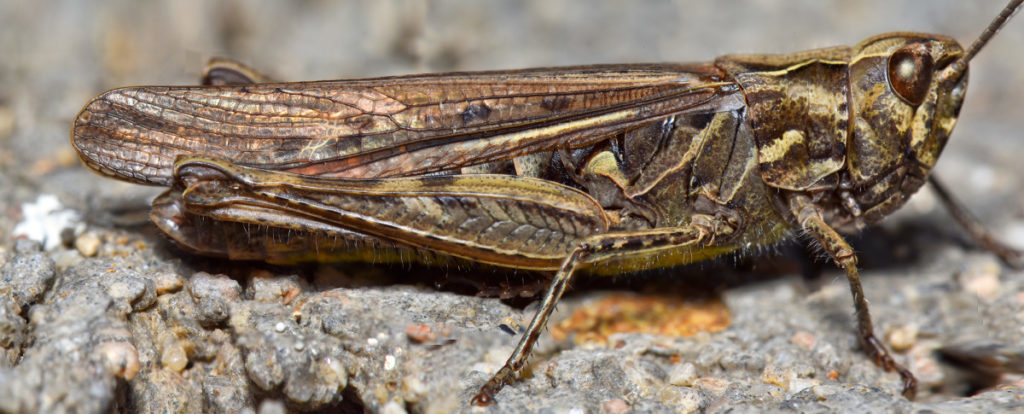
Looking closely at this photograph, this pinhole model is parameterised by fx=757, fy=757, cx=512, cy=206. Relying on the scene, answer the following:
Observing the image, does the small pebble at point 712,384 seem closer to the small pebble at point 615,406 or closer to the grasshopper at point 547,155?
the small pebble at point 615,406

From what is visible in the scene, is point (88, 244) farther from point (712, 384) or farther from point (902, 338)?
point (902, 338)

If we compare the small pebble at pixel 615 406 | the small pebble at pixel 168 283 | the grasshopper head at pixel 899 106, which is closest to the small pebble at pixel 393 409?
the small pebble at pixel 615 406

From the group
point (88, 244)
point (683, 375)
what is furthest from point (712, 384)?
point (88, 244)

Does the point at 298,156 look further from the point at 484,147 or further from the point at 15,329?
the point at 15,329

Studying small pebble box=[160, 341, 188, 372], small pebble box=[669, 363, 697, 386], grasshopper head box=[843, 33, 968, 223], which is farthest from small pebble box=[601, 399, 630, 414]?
small pebble box=[160, 341, 188, 372]

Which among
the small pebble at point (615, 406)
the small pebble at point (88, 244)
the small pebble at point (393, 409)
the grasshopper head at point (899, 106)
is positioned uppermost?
the grasshopper head at point (899, 106)

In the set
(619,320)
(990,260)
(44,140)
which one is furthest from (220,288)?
(990,260)

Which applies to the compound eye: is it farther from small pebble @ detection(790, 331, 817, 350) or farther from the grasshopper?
small pebble @ detection(790, 331, 817, 350)
